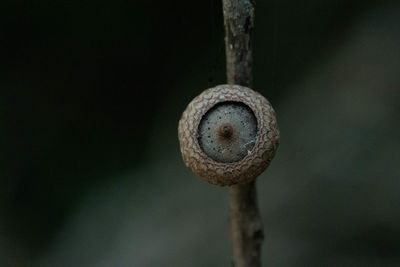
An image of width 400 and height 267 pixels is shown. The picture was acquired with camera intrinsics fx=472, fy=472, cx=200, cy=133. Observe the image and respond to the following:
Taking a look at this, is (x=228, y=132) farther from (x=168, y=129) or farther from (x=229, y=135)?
(x=168, y=129)

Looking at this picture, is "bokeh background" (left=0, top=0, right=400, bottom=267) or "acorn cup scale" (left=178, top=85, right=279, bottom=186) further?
"bokeh background" (left=0, top=0, right=400, bottom=267)

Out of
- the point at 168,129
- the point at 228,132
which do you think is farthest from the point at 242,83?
the point at 168,129

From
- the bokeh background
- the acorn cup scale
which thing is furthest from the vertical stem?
the bokeh background

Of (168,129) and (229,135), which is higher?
(229,135)

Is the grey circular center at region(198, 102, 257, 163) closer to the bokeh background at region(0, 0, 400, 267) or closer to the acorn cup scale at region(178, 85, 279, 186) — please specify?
the acorn cup scale at region(178, 85, 279, 186)

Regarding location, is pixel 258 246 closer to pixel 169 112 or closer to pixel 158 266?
pixel 158 266

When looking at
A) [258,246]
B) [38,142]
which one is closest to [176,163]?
[38,142]
